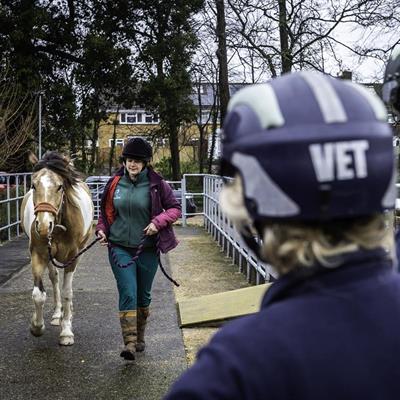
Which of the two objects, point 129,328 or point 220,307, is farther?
point 220,307

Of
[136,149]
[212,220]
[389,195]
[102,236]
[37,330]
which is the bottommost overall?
[37,330]

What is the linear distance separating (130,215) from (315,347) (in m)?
4.05

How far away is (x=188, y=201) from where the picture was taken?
63.3ft

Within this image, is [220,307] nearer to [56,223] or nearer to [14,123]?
[56,223]

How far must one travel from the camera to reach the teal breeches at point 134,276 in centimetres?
479

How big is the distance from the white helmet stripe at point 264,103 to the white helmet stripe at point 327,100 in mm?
67

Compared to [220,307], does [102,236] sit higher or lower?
higher

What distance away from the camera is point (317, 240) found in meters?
1.03

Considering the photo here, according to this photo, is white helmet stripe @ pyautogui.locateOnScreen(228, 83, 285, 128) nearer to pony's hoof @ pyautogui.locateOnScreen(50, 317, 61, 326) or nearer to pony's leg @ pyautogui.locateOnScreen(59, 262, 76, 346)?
pony's leg @ pyautogui.locateOnScreen(59, 262, 76, 346)

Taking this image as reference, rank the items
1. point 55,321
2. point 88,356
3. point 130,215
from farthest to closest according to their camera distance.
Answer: point 55,321 → point 88,356 → point 130,215

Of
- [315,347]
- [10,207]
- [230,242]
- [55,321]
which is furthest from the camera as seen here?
[10,207]

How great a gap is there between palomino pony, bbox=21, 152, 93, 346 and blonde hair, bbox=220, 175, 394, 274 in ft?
13.3

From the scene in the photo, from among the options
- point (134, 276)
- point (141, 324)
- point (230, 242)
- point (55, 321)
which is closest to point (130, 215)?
point (134, 276)

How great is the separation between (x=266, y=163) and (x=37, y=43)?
19.5 meters
